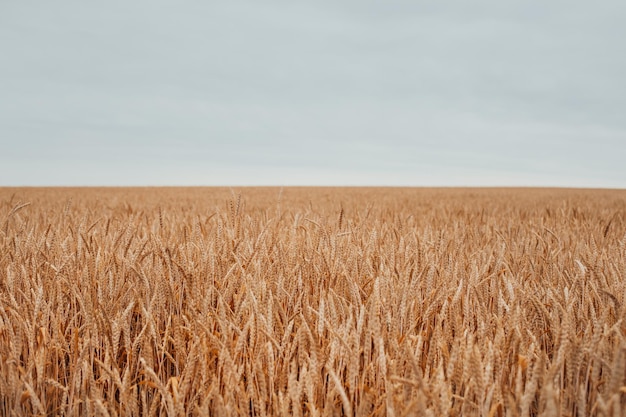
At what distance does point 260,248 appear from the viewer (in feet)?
A: 6.64

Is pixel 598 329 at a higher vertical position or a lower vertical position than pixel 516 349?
higher

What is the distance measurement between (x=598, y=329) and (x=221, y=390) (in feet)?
2.95

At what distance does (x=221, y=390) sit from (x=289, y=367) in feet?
0.62

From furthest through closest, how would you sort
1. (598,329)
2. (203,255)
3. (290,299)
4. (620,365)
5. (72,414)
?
(203,255), (290,299), (72,414), (598,329), (620,365)

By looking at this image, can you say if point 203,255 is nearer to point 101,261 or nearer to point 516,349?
point 101,261

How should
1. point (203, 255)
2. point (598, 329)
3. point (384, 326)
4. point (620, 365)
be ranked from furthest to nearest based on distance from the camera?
1. point (203, 255)
2. point (384, 326)
3. point (598, 329)
4. point (620, 365)

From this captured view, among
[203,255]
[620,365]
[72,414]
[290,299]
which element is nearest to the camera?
[620,365]

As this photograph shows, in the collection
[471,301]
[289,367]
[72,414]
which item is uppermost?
[471,301]

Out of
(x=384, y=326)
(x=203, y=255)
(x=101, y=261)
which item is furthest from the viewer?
(x=101, y=261)

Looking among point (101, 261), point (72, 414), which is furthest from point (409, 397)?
point (101, 261)

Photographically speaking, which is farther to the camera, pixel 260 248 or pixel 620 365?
pixel 260 248

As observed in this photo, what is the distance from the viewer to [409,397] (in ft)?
3.32

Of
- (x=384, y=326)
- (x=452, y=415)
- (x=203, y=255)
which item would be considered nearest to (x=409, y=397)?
(x=452, y=415)

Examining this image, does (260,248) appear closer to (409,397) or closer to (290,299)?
(290,299)
